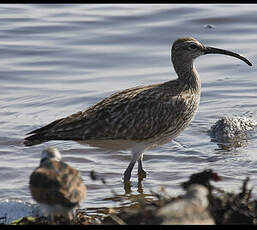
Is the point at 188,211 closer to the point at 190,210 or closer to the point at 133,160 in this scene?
the point at 190,210

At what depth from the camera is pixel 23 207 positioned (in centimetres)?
840

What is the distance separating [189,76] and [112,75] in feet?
14.4

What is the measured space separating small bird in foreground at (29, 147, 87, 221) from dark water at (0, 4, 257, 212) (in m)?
2.35

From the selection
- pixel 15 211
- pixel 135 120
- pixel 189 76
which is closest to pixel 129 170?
pixel 135 120

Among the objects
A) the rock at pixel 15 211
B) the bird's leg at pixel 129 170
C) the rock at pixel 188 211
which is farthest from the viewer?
the bird's leg at pixel 129 170

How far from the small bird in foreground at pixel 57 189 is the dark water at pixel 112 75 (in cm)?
235

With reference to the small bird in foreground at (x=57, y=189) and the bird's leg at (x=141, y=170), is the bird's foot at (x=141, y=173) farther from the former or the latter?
the small bird in foreground at (x=57, y=189)

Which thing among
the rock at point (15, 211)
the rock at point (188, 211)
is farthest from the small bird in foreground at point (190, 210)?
the rock at point (15, 211)

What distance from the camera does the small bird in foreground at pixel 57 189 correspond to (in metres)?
6.80

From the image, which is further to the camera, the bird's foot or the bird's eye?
the bird's eye

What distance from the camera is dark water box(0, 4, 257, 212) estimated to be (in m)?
10.8

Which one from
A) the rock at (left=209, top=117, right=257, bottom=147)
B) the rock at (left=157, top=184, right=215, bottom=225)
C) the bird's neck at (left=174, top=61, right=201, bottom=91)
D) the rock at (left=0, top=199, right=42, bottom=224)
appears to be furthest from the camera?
the rock at (left=209, top=117, right=257, bottom=147)

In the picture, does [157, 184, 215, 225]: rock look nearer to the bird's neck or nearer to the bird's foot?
the bird's foot

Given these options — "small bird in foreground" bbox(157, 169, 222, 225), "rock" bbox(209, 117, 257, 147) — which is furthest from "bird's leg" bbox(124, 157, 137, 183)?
"small bird in foreground" bbox(157, 169, 222, 225)
